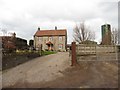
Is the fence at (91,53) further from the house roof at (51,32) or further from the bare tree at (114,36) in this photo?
the house roof at (51,32)

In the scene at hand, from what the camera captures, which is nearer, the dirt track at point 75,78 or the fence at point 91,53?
the dirt track at point 75,78

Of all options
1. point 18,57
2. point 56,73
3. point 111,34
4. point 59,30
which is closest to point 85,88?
point 56,73

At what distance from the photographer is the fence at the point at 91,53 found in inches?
571

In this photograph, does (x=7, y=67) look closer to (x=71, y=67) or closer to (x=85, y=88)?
(x=71, y=67)

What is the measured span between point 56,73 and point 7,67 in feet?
20.7

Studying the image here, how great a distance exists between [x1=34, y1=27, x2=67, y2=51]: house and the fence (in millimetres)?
32268

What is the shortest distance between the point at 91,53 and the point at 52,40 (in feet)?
116

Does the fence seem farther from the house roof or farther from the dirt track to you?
the house roof

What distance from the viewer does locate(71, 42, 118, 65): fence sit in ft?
47.6

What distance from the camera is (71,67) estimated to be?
13.7 m

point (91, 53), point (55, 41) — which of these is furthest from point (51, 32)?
point (91, 53)

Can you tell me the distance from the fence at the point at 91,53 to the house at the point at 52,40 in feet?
106

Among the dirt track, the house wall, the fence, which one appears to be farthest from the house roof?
the dirt track

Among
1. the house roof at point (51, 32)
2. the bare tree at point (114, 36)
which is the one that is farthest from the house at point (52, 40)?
the bare tree at point (114, 36)
